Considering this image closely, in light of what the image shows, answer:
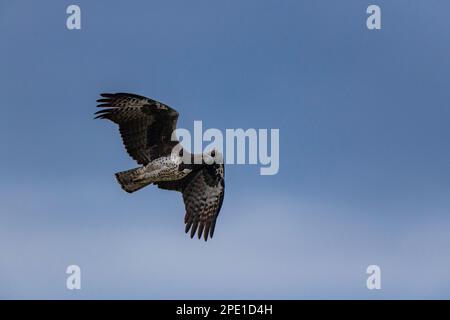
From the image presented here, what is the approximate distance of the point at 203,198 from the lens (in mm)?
12883

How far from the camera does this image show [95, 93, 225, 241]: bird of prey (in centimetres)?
1207

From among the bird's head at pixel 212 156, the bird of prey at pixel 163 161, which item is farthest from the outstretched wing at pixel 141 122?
the bird's head at pixel 212 156

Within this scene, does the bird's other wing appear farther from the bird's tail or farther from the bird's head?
the bird's tail

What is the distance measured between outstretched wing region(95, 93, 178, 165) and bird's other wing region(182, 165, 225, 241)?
819 mm

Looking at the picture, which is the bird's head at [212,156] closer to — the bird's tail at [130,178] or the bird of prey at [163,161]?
the bird of prey at [163,161]

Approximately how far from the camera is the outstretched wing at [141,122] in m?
12.0

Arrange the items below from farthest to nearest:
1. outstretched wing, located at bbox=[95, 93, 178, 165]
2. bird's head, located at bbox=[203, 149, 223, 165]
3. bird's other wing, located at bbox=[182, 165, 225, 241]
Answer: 1. bird's other wing, located at bbox=[182, 165, 225, 241]
2. bird's head, located at bbox=[203, 149, 223, 165]
3. outstretched wing, located at bbox=[95, 93, 178, 165]

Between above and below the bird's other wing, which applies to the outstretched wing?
above

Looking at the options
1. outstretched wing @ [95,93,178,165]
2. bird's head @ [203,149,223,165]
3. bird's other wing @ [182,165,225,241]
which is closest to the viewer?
outstretched wing @ [95,93,178,165]

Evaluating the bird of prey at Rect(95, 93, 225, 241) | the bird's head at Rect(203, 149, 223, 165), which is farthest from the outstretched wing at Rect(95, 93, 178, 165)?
the bird's head at Rect(203, 149, 223, 165)
